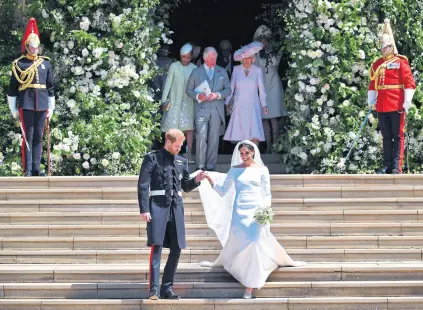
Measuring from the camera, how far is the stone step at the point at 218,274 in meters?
12.0

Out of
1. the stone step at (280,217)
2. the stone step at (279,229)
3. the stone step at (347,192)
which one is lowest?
the stone step at (279,229)

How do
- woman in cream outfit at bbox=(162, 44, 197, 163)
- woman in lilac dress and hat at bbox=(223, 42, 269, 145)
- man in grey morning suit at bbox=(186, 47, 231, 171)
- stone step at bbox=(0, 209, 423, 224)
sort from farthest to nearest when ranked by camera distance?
1. woman in cream outfit at bbox=(162, 44, 197, 163)
2. woman in lilac dress and hat at bbox=(223, 42, 269, 145)
3. man in grey morning suit at bbox=(186, 47, 231, 171)
4. stone step at bbox=(0, 209, 423, 224)

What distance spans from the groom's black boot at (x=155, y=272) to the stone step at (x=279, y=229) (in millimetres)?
1520

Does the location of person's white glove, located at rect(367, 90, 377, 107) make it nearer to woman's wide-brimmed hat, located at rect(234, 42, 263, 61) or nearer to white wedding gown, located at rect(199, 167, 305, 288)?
woman's wide-brimmed hat, located at rect(234, 42, 263, 61)

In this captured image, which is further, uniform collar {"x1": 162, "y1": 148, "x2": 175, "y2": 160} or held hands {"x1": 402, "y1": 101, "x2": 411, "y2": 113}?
held hands {"x1": 402, "y1": 101, "x2": 411, "y2": 113}

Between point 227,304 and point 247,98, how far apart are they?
500 cm

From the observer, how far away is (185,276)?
12.0 meters

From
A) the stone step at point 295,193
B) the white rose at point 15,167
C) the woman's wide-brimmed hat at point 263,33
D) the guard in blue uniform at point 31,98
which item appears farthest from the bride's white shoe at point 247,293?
the woman's wide-brimmed hat at point 263,33

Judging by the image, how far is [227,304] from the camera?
1146cm

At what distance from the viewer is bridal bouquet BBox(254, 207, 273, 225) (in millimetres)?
11656

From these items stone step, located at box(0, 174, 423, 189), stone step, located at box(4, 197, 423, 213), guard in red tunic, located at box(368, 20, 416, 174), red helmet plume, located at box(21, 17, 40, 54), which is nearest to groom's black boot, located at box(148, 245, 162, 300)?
stone step, located at box(4, 197, 423, 213)

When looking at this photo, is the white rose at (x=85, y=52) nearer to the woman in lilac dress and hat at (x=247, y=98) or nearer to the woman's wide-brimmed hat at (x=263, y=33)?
the woman in lilac dress and hat at (x=247, y=98)

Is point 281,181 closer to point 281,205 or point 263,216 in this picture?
point 281,205

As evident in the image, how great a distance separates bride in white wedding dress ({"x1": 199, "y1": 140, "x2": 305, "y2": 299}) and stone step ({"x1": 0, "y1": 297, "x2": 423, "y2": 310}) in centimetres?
22
